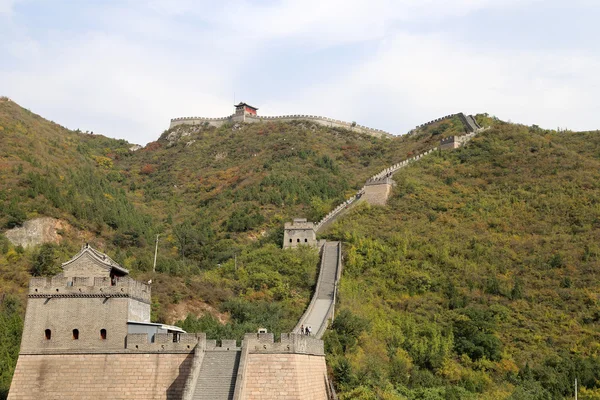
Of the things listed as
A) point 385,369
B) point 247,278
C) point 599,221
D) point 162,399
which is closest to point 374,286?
point 247,278

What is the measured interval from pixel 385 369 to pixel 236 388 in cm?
1392

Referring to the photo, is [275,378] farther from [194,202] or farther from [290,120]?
[290,120]

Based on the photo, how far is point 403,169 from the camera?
247 feet

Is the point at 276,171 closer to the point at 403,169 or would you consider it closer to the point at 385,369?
the point at 403,169

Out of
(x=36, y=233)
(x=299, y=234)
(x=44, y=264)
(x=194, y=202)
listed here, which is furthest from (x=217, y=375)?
(x=194, y=202)

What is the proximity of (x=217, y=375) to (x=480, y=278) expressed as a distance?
1092 inches

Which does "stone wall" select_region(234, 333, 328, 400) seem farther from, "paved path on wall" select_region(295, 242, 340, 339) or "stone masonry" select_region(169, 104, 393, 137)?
"stone masonry" select_region(169, 104, 393, 137)

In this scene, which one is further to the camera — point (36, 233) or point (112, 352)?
point (36, 233)

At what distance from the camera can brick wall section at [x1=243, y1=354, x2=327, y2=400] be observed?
104 feet

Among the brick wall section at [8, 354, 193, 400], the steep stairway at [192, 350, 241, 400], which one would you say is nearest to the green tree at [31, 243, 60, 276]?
the brick wall section at [8, 354, 193, 400]

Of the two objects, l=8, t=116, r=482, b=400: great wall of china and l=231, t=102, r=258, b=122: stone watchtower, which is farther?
l=231, t=102, r=258, b=122: stone watchtower

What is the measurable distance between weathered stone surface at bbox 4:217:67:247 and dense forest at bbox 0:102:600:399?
58cm

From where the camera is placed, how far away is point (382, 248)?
189 feet

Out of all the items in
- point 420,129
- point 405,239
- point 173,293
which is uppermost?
point 420,129
